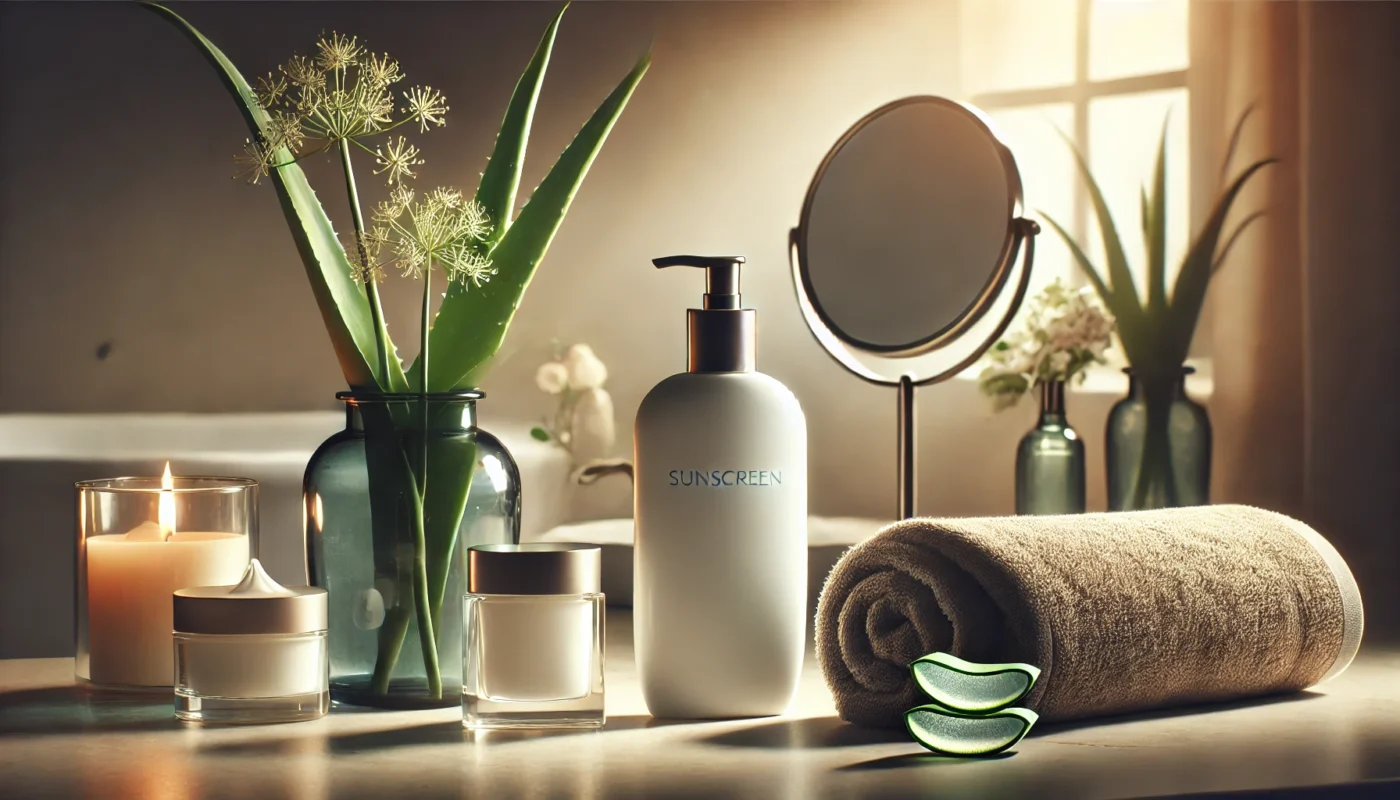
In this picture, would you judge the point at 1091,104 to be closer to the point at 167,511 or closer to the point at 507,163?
the point at 507,163

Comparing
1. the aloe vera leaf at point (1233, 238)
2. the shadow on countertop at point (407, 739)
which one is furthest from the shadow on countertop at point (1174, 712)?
the aloe vera leaf at point (1233, 238)

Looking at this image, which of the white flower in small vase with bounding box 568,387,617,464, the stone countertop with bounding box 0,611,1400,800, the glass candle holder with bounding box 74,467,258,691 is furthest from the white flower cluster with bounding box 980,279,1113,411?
the glass candle holder with bounding box 74,467,258,691

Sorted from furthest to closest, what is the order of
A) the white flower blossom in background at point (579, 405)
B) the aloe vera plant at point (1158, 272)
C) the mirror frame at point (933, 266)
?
the aloe vera plant at point (1158, 272) < the white flower blossom in background at point (579, 405) < the mirror frame at point (933, 266)

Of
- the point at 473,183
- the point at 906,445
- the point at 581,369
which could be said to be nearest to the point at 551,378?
the point at 581,369

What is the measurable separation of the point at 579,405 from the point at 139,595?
1.31 feet

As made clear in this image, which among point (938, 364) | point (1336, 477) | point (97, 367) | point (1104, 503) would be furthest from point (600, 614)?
point (1336, 477)

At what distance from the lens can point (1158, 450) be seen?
1.17 metres

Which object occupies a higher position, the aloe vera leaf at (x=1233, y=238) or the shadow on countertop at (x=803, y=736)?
the aloe vera leaf at (x=1233, y=238)

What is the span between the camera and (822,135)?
1.16 metres

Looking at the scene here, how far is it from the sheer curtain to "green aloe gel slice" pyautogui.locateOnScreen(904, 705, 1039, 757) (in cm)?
67

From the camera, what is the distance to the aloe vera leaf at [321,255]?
0.77 metres

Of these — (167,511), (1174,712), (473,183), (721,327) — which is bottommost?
(1174,712)

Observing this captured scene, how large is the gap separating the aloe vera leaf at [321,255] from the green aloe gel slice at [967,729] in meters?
0.34

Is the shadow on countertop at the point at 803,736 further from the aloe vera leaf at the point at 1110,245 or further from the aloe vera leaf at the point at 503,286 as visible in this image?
the aloe vera leaf at the point at 1110,245
